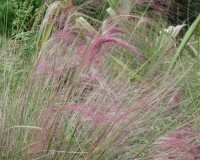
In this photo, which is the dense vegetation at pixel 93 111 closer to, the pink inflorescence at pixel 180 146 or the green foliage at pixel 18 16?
the pink inflorescence at pixel 180 146

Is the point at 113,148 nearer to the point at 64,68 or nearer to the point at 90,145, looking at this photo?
the point at 90,145

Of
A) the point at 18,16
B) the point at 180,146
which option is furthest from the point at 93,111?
the point at 18,16

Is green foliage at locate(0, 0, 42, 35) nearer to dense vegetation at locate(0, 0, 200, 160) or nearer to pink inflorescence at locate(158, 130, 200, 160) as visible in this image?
dense vegetation at locate(0, 0, 200, 160)

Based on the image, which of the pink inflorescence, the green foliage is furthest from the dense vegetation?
the green foliage

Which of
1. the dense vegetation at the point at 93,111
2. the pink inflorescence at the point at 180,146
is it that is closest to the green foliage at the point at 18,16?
the dense vegetation at the point at 93,111

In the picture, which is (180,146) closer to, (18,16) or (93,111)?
(93,111)

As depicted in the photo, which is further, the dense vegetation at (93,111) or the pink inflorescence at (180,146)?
the dense vegetation at (93,111)

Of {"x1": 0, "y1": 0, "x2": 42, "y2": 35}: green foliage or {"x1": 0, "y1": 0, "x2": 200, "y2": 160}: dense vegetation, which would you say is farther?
{"x1": 0, "y1": 0, "x2": 42, "y2": 35}: green foliage

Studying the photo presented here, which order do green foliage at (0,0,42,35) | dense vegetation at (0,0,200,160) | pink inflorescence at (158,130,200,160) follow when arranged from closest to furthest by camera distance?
pink inflorescence at (158,130,200,160) → dense vegetation at (0,0,200,160) → green foliage at (0,0,42,35)

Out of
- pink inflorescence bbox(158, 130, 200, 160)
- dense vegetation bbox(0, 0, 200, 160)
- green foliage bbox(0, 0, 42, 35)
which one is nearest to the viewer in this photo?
pink inflorescence bbox(158, 130, 200, 160)

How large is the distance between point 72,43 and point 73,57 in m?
0.41

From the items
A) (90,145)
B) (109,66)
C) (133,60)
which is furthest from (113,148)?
(133,60)

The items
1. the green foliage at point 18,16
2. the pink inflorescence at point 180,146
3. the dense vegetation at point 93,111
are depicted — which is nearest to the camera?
the pink inflorescence at point 180,146

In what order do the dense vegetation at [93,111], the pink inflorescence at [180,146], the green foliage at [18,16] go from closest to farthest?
1. the pink inflorescence at [180,146]
2. the dense vegetation at [93,111]
3. the green foliage at [18,16]
